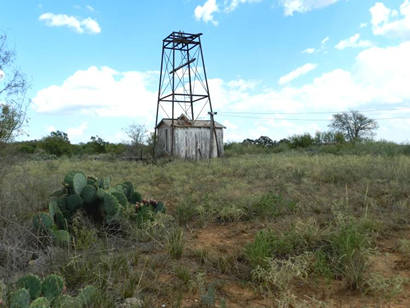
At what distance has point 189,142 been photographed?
17.2 metres

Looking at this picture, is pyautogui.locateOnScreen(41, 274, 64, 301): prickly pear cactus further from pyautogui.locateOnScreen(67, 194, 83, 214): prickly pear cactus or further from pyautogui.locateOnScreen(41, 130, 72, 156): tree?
pyautogui.locateOnScreen(41, 130, 72, 156): tree

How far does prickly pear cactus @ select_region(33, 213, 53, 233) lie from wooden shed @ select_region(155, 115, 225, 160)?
12.7 meters

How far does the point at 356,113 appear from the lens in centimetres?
3609

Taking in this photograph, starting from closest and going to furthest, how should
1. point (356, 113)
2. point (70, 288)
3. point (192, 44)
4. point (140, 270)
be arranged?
point (70, 288) < point (140, 270) < point (192, 44) < point (356, 113)

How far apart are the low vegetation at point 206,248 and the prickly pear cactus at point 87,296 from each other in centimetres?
1

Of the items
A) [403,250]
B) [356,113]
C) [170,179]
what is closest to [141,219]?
[403,250]

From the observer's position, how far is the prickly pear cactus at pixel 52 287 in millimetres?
2467

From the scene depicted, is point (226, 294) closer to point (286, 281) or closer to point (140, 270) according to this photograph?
point (286, 281)

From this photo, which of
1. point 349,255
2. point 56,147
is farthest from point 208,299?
point 56,147

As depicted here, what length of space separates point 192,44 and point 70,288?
15.5 metres

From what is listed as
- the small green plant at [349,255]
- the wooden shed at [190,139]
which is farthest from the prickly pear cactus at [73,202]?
the wooden shed at [190,139]

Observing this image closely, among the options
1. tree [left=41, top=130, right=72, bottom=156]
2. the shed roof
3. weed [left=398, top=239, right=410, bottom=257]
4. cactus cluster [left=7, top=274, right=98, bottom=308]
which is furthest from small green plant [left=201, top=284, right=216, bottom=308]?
tree [left=41, top=130, right=72, bottom=156]

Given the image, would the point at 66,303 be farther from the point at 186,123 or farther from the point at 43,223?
the point at 186,123

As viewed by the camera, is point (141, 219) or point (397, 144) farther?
point (397, 144)
